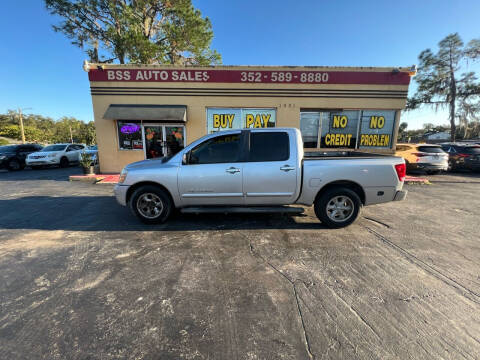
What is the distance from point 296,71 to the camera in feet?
31.5

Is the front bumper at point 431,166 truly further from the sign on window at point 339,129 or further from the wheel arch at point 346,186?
the wheel arch at point 346,186

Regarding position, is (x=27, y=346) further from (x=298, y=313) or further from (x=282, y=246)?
(x=282, y=246)

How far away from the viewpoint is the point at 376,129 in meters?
10.3

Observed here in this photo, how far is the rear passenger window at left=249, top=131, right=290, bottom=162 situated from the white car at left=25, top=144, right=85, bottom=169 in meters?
15.8

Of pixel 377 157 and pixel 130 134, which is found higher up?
pixel 130 134

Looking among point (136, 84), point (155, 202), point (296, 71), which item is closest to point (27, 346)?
point (155, 202)

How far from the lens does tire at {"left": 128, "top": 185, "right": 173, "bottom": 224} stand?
4297mm

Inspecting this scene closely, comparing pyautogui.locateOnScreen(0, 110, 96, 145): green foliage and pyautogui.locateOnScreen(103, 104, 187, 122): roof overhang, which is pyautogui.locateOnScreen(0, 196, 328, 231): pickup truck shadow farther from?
pyautogui.locateOnScreen(0, 110, 96, 145): green foliage

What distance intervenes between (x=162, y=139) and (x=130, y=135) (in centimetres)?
155

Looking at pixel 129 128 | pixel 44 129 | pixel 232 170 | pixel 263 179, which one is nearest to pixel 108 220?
pixel 232 170

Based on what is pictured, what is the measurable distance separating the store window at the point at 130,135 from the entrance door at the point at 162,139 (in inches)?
11.6

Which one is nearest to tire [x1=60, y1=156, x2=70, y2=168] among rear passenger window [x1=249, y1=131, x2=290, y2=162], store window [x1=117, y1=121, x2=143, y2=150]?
store window [x1=117, y1=121, x2=143, y2=150]

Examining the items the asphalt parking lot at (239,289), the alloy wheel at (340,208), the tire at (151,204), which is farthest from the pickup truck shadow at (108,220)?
the alloy wheel at (340,208)

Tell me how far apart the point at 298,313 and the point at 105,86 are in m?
11.6
